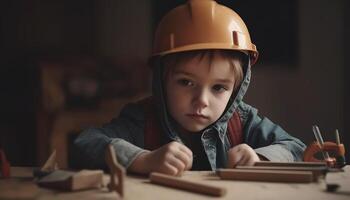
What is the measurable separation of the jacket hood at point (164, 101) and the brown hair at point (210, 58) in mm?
15

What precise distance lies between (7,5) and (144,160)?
2.04 m

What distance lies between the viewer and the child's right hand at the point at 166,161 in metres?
0.81

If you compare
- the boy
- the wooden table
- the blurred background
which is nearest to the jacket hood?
the boy

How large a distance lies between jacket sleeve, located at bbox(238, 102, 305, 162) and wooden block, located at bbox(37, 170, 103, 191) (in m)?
0.38

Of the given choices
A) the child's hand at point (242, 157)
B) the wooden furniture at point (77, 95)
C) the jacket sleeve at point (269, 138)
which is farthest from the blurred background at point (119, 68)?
the child's hand at point (242, 157)

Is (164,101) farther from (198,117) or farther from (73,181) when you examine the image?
(73,181)

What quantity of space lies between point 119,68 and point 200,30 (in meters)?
1.57

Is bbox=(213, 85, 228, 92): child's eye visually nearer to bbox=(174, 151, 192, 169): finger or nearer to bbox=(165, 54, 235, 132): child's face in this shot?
bbox=(165, 54, 235, 132): child's face

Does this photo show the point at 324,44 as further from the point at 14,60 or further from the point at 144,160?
the point at 144,160

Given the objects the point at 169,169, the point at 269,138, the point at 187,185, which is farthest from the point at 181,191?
the point at 269,138

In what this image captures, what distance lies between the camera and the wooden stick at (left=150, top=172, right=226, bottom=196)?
0.66 meters

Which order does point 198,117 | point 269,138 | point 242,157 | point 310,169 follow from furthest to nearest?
point 269,138 → point 198,117 → point 242,157 → point 310,169

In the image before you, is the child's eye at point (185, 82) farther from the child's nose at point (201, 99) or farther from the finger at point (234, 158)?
the finger at point (234, 158)

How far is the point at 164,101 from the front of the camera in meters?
1.08
